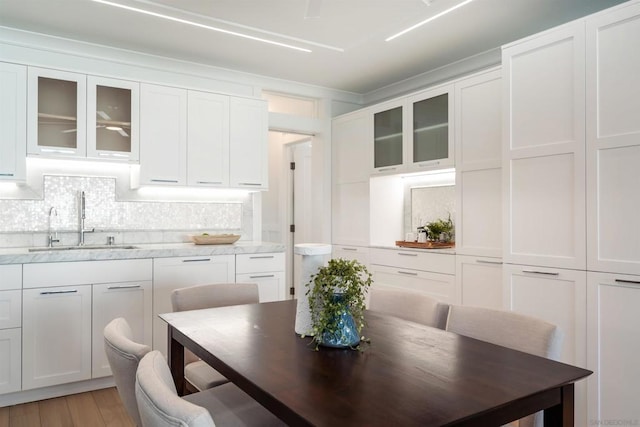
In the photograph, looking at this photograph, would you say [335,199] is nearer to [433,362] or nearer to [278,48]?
[278,48]

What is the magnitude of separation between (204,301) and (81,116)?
6.69 feet

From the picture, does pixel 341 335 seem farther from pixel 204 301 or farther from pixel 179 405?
pixel 204 301

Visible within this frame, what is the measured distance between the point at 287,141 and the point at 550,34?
380cm

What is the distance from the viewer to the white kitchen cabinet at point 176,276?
3.42 m

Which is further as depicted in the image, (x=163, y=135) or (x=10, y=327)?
(x=163, y=135)

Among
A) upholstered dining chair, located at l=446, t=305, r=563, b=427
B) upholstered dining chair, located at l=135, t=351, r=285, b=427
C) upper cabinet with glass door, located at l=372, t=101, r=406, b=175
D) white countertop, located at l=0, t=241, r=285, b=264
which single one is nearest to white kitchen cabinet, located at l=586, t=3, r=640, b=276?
upholstered dining chair, located at l=446, t=305, r=563, b=427

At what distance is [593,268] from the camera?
250 cm

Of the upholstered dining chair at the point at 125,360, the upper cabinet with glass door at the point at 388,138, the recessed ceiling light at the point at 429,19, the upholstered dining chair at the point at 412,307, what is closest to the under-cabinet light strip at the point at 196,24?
the recessed ceiling light at the point at 429,19

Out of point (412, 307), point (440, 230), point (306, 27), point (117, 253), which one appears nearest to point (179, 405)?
point (412, 307)

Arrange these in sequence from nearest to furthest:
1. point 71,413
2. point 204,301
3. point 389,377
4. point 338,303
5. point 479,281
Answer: point 389,377 → point 338,303 → point 204,301 → point 71,413 → point 479,281

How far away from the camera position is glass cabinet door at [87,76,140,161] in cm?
351

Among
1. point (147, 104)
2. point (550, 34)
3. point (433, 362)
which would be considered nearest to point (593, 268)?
point (550, 34)

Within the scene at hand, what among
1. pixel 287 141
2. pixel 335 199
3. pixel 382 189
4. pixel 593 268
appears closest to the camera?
pixel 593 268

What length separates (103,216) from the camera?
12.6 ft
